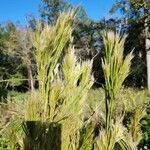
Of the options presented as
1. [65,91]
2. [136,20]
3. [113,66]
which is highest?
[136,20]

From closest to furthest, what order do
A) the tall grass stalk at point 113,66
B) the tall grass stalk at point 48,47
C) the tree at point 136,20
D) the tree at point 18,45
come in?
1. the tall grass stalk at point 48,47
2. the tall grass stalk at point 113,66
3. the tree at point 136,20
4. the tree at point 18,45

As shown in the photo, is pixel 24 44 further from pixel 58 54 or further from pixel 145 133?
pixel 58 54

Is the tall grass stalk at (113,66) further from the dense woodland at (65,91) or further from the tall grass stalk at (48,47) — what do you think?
the tall grass stalk at (48,47)

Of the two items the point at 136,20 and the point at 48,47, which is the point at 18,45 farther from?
the point at 48,47

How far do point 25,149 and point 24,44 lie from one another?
5705 centimetres

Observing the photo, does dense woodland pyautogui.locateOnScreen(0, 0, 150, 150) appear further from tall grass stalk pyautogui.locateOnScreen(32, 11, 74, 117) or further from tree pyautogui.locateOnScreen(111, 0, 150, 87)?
tree pyautogui.locateOnScreen(111, 0, 150, 87)

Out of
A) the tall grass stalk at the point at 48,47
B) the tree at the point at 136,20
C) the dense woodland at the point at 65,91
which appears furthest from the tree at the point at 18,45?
the tall grass stalk at the point at 48,47

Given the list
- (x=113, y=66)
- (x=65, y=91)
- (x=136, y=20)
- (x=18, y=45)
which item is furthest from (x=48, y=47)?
(x=18, y=45)

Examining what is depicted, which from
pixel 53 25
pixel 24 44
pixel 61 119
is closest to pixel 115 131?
pixel 61 119

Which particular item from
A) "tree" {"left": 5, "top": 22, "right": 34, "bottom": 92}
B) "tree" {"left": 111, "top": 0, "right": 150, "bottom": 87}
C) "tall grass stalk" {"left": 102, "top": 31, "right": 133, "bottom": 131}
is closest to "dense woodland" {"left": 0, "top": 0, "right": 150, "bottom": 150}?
"tall grass stalk" {"left": 102, "top": 31, "right": 133, "bottom": 131}

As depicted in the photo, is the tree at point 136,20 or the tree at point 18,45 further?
the tree at point 18,45

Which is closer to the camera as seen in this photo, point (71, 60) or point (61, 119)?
point (61, 119)

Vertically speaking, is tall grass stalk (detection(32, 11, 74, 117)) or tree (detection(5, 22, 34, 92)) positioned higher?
tree (detection(5, 22, 34, 92))

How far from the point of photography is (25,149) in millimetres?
2477
